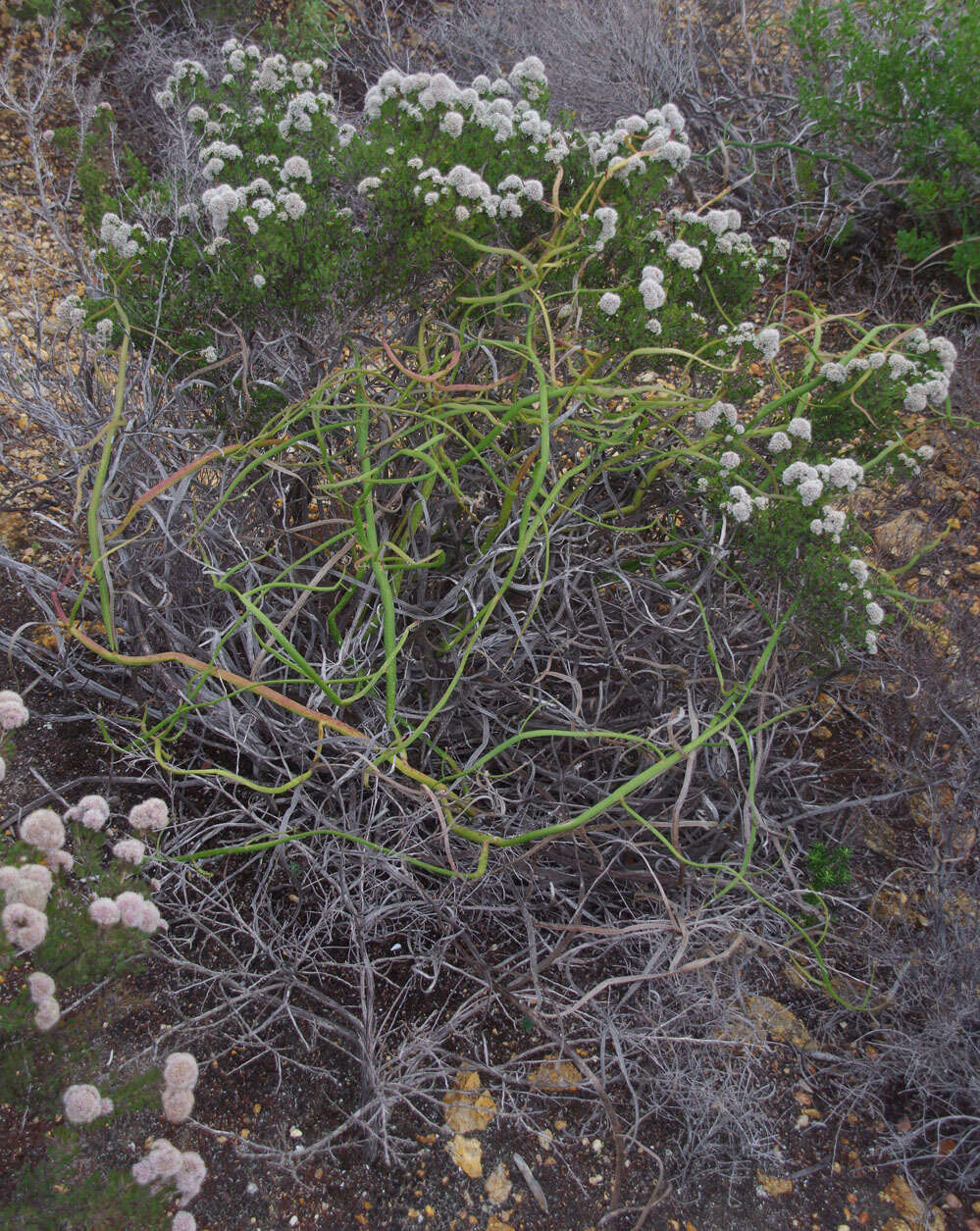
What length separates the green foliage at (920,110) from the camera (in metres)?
2.63

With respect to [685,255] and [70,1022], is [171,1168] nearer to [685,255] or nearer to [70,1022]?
[70,1022]

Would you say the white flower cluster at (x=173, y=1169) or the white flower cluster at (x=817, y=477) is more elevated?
the white flower cluster at (x=817, y=477)

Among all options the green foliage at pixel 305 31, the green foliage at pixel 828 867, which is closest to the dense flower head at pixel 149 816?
the green foliage at pixel 828 867

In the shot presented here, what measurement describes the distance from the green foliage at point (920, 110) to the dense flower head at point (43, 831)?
2619mm

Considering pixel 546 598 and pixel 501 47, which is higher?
pixel 501 47

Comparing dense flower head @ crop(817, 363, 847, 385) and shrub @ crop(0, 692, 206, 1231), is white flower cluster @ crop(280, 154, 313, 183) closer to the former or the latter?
dense flower head @ crop(817, 363, 847, 385)

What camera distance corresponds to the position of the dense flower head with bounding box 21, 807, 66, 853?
999mm

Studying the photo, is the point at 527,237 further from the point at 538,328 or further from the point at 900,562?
the point at 900,562

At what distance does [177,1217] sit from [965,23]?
3.46 meters

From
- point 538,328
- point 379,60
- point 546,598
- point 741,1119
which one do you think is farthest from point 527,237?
point 379,60

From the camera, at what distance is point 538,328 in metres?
2.06

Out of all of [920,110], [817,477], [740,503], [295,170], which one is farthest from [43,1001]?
[920,110]

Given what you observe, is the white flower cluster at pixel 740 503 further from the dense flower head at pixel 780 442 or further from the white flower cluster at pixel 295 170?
the white flower cluster at pixel 295 170

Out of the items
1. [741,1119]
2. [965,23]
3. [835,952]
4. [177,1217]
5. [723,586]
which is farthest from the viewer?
[965,23]
